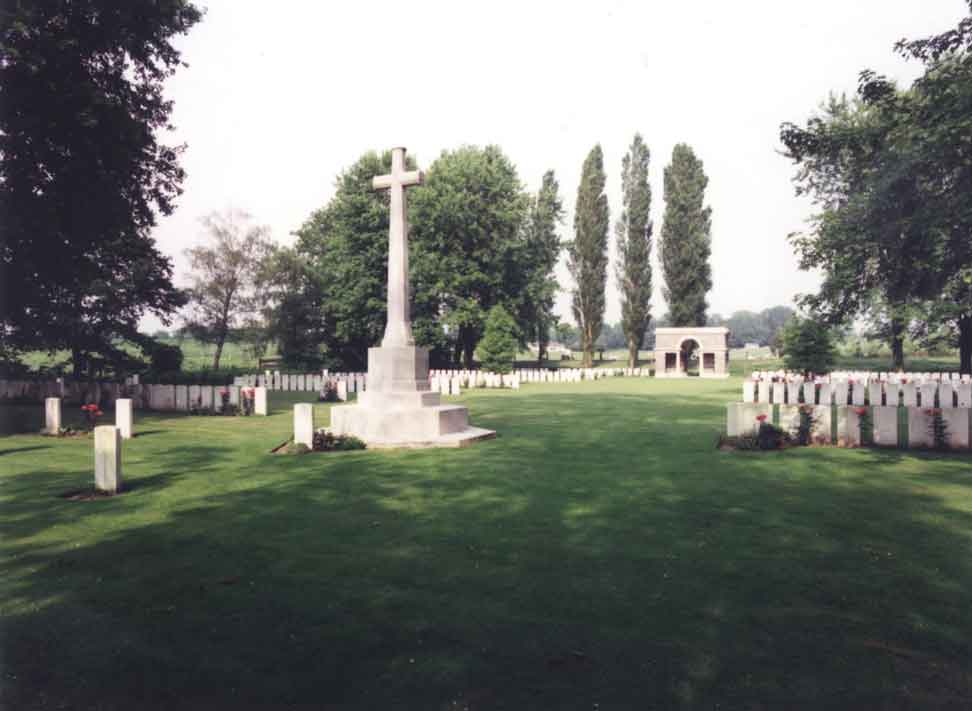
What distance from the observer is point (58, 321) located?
22.1 m

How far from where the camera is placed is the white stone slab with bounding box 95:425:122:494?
300 inches

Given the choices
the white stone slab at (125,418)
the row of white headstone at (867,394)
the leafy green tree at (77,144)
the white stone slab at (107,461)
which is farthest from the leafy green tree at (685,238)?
the white stone slab at (107,461)

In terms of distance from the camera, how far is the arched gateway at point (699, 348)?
148 ft

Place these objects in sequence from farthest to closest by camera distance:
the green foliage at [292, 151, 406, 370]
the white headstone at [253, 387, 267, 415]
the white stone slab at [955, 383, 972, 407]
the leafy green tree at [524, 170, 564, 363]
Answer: the leafy green tree at [524, 170, 564, 363] → the green foliage at [292, 151, 406, 370] → the white headstone at [253, 387, 267, 415] → the white stone slab at [955, 383, 972, 407]

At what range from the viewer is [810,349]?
27.8 metres

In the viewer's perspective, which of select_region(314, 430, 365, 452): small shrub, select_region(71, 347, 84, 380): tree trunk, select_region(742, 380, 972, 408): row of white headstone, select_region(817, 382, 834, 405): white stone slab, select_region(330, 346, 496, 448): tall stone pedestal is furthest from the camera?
select_region(71, 347, 84, 380): tree trunk

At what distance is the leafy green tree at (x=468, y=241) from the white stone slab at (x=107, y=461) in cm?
3025

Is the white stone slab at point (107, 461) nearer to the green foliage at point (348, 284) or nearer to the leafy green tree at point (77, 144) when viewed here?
the leafy green tree at point (77, 144)

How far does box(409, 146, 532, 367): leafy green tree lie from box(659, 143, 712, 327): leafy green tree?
1385cm

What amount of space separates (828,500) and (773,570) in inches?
116

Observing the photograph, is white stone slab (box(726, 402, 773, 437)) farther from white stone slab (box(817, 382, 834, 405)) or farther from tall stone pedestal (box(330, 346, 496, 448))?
white stone slab (box(817, 382, 834, 405))

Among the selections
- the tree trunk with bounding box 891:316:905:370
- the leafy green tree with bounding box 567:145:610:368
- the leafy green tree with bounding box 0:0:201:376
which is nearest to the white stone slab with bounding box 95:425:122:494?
the leafy green tree with bounding box 0:0:201:376

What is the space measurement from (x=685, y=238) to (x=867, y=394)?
31629mm

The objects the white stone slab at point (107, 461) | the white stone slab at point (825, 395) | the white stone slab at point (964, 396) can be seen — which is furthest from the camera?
the white stone slab at point (825, 395)
